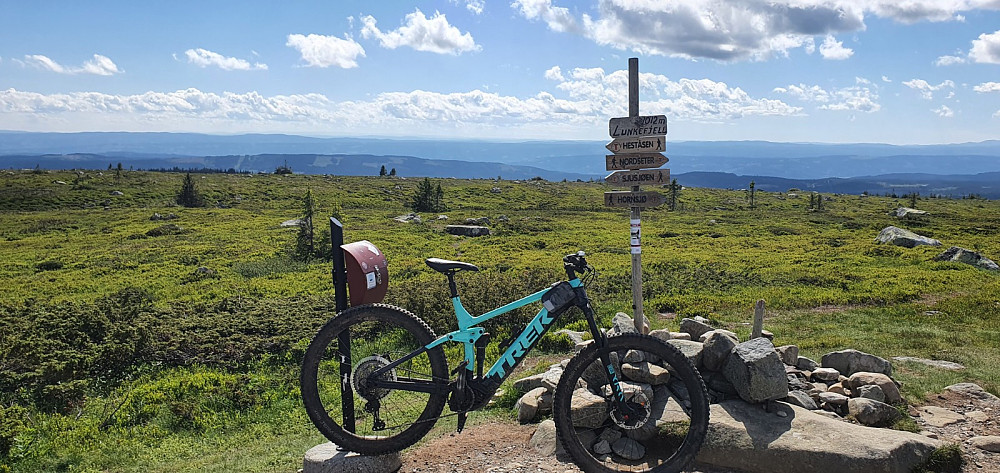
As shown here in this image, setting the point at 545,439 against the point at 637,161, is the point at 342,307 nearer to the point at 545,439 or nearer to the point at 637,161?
the point at 545,439

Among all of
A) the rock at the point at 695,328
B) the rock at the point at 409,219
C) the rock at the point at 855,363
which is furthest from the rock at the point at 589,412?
the rock at the point at 409,219

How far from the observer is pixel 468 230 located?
144 feet

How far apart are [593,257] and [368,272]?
2584 centimetres

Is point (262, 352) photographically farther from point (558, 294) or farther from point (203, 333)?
point (558, 294)

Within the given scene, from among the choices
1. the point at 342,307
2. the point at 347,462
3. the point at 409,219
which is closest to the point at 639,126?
the point at 342,307

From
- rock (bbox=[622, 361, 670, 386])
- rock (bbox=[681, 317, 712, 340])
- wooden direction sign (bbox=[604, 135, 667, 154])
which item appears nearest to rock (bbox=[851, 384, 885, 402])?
rock (bbox=[681, 317, 712, 340])

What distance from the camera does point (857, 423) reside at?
24.2 feet

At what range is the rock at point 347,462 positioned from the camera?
6246mm

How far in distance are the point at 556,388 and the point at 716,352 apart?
8.68ft

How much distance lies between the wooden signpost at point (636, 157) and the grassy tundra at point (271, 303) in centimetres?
379

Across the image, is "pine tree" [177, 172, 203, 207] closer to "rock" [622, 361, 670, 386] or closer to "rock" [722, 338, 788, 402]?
"rock" [622, 361, 670, 386]

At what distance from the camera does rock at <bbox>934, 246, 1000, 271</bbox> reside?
25819 millimetres

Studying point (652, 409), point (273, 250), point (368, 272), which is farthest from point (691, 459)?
point (273, 250)

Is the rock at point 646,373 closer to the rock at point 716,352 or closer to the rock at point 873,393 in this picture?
the rock at point 716,352
